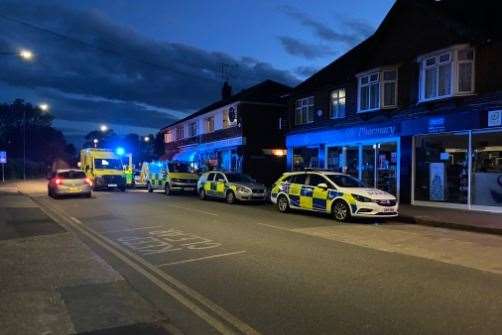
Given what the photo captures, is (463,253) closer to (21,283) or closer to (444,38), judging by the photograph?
(21,283)

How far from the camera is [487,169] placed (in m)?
17.4

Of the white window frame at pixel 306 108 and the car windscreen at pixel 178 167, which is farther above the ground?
the white window frame at pixel 306 108

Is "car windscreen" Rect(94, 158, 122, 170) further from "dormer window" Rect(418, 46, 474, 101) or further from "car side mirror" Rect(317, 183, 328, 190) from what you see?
"dormer window" Rect(418, 46, 474, 101)

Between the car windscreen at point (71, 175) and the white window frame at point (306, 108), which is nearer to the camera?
the car windscreen at point (71, 175)

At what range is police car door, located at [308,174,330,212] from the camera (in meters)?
15.9

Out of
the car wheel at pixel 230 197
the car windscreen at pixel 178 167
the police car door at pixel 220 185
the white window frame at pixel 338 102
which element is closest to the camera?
the car wheel at pixel 230 197

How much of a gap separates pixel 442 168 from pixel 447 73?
359 cm

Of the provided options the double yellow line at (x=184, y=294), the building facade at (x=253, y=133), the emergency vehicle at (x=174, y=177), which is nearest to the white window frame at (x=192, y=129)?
the building facade at (x=253, y=133)

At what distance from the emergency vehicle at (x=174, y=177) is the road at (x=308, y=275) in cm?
1397

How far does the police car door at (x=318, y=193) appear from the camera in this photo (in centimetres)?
1586

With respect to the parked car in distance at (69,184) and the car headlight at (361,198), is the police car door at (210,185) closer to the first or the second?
the parked car in distance at (69,184)

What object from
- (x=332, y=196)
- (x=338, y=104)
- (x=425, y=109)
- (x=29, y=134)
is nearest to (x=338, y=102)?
(x=338, y=104)

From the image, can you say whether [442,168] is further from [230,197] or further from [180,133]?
[180,133]

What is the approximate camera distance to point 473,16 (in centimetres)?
1941
